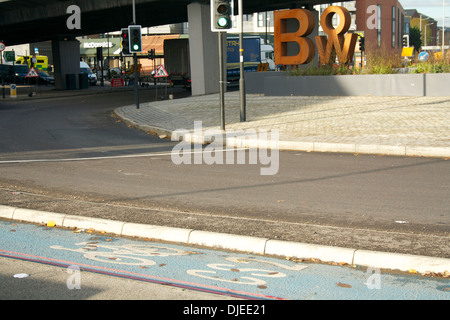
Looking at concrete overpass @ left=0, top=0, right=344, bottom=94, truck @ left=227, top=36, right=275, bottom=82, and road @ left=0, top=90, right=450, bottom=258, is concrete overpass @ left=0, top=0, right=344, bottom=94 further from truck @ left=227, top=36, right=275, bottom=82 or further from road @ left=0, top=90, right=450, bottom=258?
road @ left=0, top=90, right=450, bottom=258

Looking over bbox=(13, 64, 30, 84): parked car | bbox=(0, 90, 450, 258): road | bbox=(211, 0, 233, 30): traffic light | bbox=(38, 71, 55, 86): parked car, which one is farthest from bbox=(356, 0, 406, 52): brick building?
bbox=(0, 90, 450, 258): road

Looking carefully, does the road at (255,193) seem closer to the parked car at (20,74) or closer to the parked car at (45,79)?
the parked car at (45,79)

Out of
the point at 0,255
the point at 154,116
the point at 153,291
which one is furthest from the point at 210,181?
the point at 154,116

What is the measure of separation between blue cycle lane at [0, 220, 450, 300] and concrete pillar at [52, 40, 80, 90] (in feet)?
161

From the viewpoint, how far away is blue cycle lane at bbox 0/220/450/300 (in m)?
5.38

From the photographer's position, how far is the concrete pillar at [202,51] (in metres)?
35.5

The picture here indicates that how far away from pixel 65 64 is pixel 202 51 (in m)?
23.7

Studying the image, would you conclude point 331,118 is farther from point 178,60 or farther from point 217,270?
point 178,60

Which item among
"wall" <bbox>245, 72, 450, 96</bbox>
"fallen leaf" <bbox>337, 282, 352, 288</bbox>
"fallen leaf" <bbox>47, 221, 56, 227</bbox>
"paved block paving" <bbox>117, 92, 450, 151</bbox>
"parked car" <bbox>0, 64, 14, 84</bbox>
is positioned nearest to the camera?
"fallen leaf" <bbox>337, 282, 352, 288</bbox>

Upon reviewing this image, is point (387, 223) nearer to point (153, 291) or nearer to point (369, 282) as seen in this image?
point (369, 282)

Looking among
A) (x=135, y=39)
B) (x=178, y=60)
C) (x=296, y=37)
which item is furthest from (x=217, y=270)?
(x=178, y=60)

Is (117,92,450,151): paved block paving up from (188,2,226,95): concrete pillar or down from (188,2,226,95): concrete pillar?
down

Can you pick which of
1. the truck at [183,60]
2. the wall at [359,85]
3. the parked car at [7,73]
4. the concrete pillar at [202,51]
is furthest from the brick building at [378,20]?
the wall at [359,85]

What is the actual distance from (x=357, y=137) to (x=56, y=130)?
1044 cm
